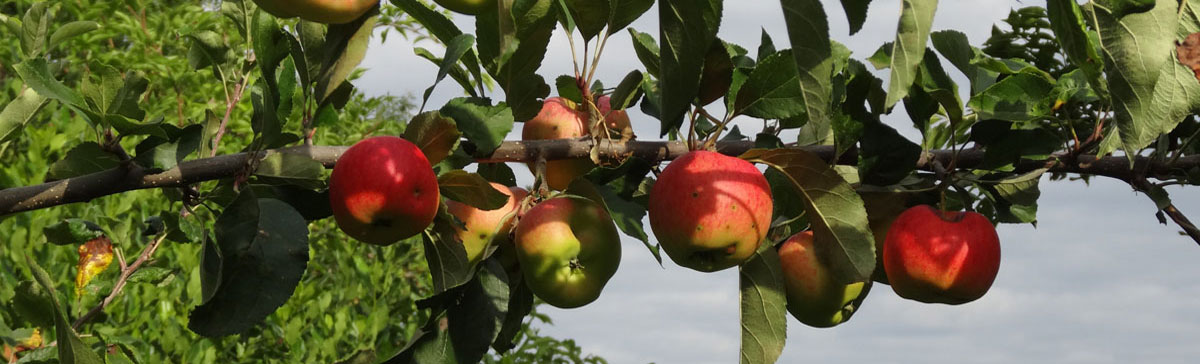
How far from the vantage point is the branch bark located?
108 cm

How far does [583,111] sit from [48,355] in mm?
901

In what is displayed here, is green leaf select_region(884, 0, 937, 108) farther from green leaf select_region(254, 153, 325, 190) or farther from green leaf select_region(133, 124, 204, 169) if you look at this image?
green leaf select_region(133, 124, 204, 169)

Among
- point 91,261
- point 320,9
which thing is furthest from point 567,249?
point 91,261

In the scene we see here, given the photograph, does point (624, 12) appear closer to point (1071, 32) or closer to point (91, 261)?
point (1071, 32)

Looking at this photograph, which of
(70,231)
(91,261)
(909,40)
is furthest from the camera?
(91,261)

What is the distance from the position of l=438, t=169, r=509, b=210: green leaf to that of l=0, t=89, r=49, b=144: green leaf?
635mm

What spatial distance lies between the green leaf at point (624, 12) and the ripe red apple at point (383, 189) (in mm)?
268

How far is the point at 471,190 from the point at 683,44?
275 mm

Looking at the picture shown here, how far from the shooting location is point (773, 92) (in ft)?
3.59

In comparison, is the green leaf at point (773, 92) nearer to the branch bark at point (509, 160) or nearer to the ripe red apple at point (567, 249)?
the branch bark at point (509, 160)

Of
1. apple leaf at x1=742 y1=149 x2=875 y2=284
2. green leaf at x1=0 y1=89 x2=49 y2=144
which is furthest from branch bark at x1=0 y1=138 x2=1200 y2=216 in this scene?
green leaf at x1=0 y1=89 x2=49 y2=144

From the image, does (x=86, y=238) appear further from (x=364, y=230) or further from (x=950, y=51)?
(x=950, y=51)

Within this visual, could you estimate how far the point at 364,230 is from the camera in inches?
38.9

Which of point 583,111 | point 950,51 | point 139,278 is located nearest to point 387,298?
point 139,278
